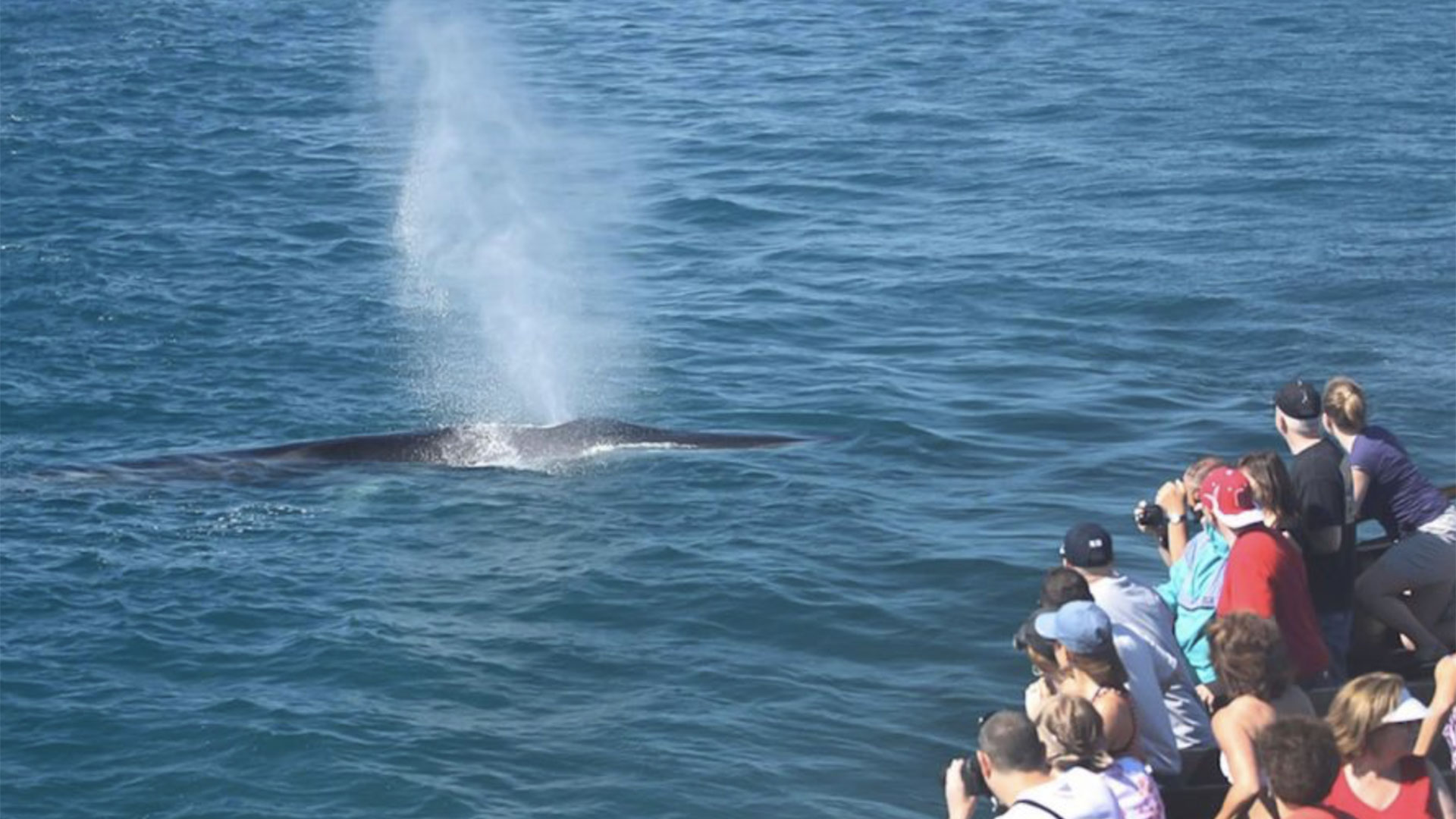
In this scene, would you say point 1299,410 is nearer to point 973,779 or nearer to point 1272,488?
point 1272,488

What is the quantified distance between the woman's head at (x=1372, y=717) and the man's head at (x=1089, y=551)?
2.02 m

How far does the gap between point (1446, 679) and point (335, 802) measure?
7182 millimetres

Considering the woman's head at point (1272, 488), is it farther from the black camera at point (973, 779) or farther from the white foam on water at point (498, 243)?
the white foam on water at point (498, 243)

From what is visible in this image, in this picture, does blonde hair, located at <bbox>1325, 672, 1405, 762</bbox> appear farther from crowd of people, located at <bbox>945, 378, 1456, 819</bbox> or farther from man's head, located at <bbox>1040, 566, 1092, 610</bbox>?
man's head, located at <bbox>1040, 566, 1092, 610</bbox>

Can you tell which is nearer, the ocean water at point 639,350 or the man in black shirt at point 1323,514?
the man in black shirt at point 1323,514

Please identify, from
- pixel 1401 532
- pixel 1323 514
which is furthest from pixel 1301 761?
pixel 1401 532

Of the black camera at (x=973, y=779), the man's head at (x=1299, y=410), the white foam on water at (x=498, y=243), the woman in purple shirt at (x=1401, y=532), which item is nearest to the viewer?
the black camera at (x=973, y=779)

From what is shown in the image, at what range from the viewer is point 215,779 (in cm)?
1427

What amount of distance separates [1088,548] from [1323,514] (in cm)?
171

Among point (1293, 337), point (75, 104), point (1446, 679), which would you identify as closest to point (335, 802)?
point (1446, 679)

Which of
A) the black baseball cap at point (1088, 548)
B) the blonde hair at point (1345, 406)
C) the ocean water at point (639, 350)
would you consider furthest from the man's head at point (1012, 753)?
the ocean water at point (639, 350)

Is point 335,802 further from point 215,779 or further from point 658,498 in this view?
point 658,498

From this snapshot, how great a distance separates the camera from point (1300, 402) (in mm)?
11375

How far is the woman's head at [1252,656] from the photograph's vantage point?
9.09m
